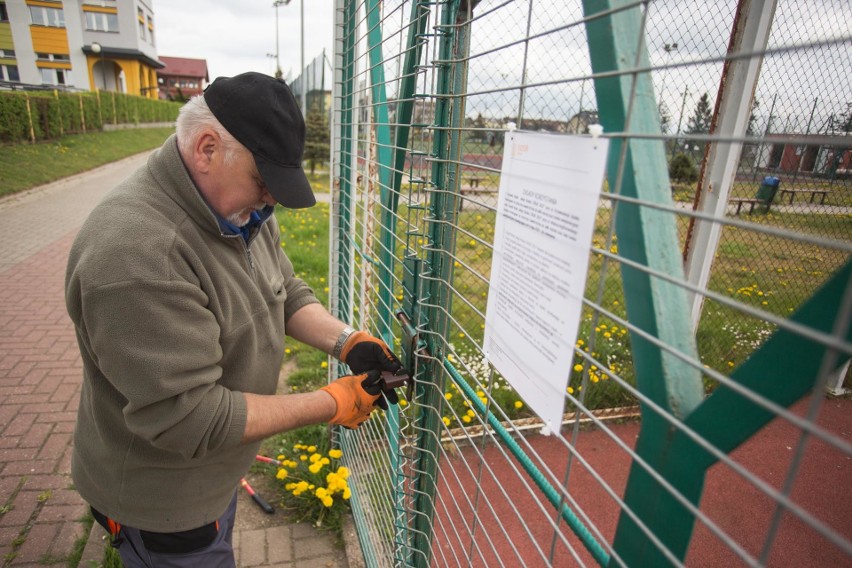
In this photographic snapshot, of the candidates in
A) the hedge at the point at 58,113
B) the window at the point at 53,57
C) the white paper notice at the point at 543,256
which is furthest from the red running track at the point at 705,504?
the window at the point at 53,57

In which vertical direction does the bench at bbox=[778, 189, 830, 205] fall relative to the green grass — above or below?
above

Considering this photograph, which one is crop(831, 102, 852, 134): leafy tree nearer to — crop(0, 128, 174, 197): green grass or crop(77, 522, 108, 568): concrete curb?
crop(77, 522, 108, 568): concrete curb

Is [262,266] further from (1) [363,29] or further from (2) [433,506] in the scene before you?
(1) [363,29]

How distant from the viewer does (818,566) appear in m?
2.75

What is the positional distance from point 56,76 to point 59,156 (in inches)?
1084

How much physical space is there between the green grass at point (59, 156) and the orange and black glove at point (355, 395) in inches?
483

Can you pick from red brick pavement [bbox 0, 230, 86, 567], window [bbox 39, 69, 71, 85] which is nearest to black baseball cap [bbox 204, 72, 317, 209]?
red brick pavement [bbox 0, 230, 86, 567]

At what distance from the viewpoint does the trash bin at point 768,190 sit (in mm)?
2971

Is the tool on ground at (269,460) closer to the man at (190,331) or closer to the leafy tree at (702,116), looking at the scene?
the man at (190,331)

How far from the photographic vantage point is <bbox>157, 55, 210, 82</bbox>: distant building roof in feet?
195

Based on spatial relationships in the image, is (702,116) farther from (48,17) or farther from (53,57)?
(48,17)

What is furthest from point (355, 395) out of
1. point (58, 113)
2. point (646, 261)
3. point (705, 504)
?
point (58, 113)

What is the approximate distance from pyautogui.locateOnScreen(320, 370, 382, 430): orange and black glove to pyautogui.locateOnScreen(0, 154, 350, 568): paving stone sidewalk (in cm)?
136

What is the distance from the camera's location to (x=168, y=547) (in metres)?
1.68
